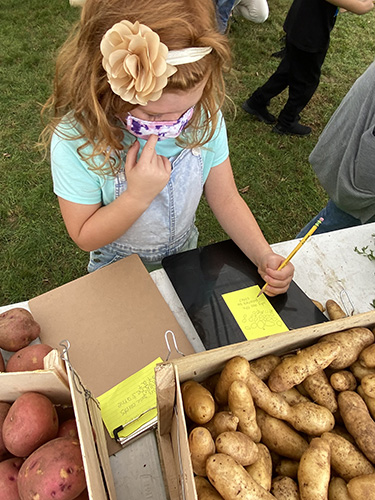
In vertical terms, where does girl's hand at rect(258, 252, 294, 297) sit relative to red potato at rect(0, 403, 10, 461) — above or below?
above

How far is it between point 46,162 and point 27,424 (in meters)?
2.08

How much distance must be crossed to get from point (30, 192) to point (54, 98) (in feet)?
4.64

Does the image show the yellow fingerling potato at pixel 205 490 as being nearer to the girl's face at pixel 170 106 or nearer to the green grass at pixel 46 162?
the girl's face at pixel 170 106

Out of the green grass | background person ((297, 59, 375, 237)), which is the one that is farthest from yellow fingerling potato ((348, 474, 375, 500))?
the green grass

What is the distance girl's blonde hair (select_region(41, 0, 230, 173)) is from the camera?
0.73 meters

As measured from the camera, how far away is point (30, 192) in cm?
227

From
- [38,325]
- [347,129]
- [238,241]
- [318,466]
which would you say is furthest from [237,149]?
[318,466]

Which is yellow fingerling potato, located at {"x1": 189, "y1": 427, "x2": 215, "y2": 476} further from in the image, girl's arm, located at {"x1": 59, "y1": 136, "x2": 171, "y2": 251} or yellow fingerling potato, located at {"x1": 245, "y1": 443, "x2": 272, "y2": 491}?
girl's arm, located at {"x1": 59, "y1": 136, "x2": 171, "y2": 251}

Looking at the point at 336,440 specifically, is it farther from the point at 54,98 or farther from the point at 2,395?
the point at 54,98

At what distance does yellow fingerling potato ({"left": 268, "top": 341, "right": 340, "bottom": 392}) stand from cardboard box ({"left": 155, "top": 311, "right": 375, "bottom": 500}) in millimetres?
30

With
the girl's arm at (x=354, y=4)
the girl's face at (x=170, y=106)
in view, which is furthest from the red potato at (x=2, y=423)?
the girl's arm at (x=354, y=4)

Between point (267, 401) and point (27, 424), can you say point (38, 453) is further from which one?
point (267, 401)

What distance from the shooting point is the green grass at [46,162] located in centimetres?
206

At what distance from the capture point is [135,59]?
65 centimetres
